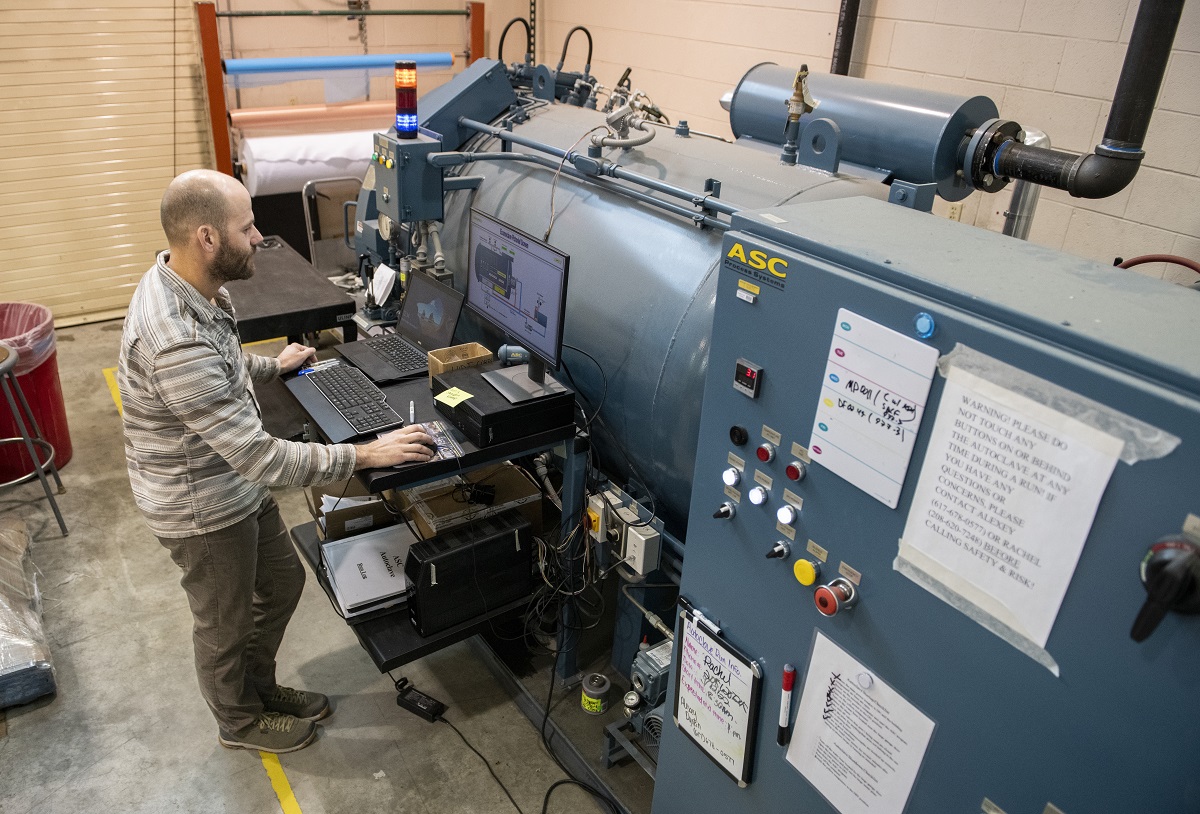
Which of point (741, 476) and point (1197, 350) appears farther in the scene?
point (741, 476)

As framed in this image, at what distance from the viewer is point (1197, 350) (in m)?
1.15

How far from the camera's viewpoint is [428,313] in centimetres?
312

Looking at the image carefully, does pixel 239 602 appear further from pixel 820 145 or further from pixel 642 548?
pixel 820 145

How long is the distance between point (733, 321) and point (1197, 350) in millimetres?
765

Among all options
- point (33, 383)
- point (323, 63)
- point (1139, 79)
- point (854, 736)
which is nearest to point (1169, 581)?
point (854, 736)

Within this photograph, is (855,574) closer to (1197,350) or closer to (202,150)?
(1197,350)

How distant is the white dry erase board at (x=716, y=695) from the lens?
1.86 metres

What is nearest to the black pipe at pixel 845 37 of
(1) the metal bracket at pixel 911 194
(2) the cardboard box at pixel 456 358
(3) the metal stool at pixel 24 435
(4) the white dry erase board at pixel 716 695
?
(1) the metal bracket at pixel 911 194

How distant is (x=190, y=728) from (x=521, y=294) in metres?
1.77

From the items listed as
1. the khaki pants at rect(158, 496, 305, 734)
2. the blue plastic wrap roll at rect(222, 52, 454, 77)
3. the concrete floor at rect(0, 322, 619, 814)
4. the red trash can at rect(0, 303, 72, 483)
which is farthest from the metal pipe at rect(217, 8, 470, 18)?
the khaki pants at rect(158, 496, 305, 734)

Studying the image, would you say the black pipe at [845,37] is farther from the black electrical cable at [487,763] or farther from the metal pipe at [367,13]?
the black electrical cable at [487,763]

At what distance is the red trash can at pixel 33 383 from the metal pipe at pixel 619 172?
2.09 metres

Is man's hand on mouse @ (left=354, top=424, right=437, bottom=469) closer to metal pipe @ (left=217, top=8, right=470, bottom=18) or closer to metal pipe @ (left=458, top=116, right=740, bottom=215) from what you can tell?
metal pipe @ (left=458, top=116, right=740, bottom=215)

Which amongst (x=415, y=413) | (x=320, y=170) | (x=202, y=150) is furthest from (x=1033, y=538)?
(x=202, y=150)
